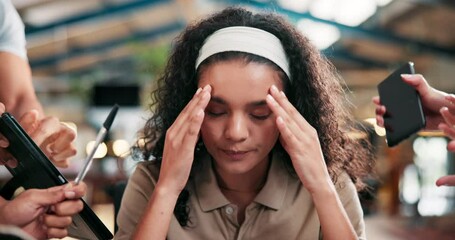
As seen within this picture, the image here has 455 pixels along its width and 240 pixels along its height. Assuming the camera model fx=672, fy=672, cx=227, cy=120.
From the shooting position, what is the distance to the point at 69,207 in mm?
1143

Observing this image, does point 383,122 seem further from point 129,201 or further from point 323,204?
point 129,201

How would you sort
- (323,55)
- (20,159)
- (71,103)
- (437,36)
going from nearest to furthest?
(20,159), (323,55), (437,36), (71,103)

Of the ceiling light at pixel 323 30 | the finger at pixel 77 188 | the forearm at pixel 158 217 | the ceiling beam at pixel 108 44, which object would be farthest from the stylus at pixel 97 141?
the ceiling beam at pixel 108 44

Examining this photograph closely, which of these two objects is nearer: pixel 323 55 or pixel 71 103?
pixel 323 55

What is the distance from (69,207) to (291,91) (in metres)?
0.64

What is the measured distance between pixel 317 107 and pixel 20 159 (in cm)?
74

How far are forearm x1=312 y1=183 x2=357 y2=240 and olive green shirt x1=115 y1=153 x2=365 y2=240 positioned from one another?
14 cm

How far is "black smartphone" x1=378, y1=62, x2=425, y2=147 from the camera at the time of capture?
1.20 meters

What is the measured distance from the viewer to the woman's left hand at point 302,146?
54.1 inches

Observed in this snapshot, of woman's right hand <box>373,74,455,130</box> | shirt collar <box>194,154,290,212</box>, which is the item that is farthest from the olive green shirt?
woman's right hand <box>373,74,455,130</box>

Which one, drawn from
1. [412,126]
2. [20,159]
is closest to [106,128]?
[20,159]

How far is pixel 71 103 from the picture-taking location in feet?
49.5

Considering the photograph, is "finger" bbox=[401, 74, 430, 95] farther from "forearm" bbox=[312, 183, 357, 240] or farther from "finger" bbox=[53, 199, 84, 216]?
"finger" bbox=[53, 199, 84, 216]

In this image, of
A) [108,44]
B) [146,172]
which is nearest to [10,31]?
[146,172]
